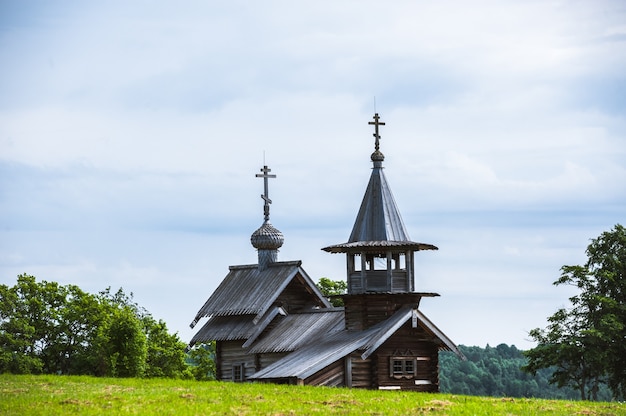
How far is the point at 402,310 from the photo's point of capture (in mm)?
47844

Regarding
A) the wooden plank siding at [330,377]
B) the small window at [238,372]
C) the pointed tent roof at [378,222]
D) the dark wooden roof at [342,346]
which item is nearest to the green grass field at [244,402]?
the wooden plank siding at [330,377]

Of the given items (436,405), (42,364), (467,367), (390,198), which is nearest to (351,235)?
(390,198)

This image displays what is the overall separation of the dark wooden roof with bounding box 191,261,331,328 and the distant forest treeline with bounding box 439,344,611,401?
48.4 metres

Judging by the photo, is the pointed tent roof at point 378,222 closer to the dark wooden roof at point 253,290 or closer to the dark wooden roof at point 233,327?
the dark wooden roof at point 253,290

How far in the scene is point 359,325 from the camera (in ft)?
160

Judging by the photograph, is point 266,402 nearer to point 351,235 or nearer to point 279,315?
point 351,235

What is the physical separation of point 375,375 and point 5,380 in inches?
574

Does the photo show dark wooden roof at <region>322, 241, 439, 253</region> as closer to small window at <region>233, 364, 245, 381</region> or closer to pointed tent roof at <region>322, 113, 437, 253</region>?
pointed tent roof at <region>322, 113, 437, 253</region>

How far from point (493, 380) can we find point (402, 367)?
66.8m

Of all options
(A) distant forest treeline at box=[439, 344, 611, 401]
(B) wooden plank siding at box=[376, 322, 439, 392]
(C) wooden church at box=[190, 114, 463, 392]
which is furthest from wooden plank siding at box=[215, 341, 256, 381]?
(A) distant forest treeline at box=[439, 344, 611, 401]

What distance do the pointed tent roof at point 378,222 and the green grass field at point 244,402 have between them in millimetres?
8936

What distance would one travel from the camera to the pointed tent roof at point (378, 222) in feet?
158

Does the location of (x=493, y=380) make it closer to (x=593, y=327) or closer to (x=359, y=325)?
(x=593, y=327)

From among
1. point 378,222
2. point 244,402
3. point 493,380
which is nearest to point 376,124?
point 378,222
